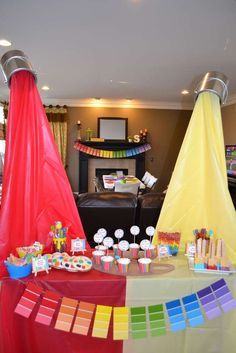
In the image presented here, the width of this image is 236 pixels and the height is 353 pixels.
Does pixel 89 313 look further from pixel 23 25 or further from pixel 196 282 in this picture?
pixel 23 25

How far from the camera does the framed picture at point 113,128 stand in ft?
22.5

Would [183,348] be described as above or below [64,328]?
below

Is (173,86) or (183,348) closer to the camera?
(183,348)

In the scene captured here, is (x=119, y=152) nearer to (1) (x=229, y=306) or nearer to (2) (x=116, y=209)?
(2) (x=116, y=209)

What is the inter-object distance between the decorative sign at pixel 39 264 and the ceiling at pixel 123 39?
206 centimetres

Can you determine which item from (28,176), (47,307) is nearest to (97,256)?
(47,307)

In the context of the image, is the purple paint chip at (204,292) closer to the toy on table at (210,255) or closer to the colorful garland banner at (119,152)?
the toy on table at (210,255)

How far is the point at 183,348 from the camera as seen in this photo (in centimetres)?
124

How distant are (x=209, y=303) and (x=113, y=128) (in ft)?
19.7

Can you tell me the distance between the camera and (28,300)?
1.13 metres

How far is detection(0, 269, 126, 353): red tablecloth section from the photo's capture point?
1.17m

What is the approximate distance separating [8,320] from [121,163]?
596cm

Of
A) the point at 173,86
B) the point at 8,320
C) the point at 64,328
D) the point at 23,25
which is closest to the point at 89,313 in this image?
the point at 64,328

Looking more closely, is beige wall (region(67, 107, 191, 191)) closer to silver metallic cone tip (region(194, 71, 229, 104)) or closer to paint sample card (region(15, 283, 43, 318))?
silver metallic cone tip (region(194, 71, 229, 104))
